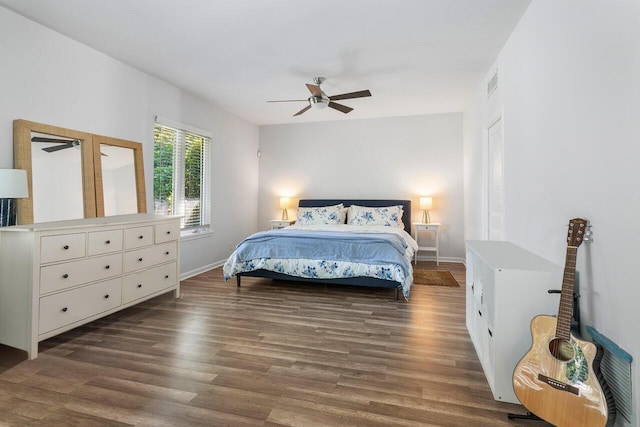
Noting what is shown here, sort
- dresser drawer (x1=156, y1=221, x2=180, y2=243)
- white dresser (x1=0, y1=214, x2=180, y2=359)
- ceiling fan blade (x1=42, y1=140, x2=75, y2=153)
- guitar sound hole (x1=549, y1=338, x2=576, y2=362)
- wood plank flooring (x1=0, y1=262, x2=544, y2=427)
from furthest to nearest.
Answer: dresser drawer (x1=156, y1=221, x2=180, y2=243), ceiling fan blade (x1=42, y1=140, x2=75, y2=153), white dresser (x1=0, y1=214, x2=180, y2=359), wood plank flooring (x1=0, y1=262, x2=544, y2=427), guitar sound hole (x1=549, y1=338, x2=576, y2=362)

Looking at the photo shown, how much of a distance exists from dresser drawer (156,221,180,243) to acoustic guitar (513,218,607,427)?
318cm

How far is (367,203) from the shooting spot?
5723 mm

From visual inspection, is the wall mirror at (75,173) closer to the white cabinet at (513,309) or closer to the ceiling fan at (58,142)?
the ceiling fan at (58,142)

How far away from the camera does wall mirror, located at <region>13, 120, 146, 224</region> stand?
2.62m

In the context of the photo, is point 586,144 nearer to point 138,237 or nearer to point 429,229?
point 138,237

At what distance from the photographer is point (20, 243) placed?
221cm

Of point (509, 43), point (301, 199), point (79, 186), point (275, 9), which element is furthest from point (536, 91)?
point (301, 199)

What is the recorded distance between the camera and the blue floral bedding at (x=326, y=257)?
345 cm

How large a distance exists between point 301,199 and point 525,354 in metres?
4.99

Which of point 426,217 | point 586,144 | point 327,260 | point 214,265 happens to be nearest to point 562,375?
point 586,144

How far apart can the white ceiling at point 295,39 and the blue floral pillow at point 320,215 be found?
2.00m

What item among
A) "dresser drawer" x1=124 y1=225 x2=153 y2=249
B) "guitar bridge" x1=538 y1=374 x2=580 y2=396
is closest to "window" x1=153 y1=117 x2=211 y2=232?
"dresser drawer" x1=124 y1=225 x2=153 y2=249

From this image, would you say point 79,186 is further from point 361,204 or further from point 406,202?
point 406,202

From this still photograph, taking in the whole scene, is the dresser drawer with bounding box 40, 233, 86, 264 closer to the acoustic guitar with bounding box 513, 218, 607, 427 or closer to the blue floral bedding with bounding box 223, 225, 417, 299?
the blue floral bedding with bounding box 223, 225, 417, 299
